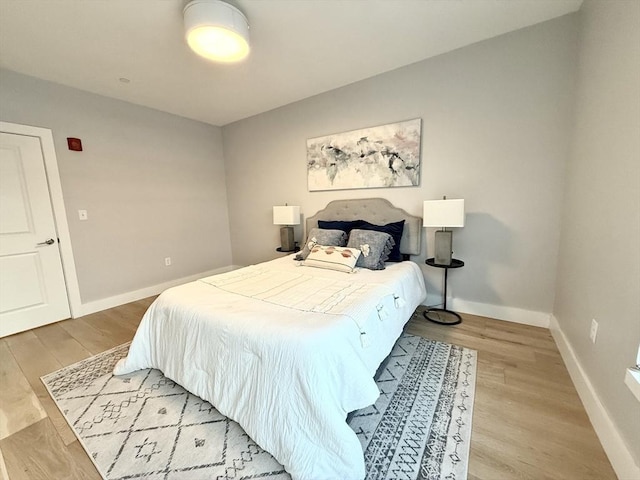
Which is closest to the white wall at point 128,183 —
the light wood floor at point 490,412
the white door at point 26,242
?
the white door at point 26,242

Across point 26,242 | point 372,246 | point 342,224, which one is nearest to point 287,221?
point 342,224

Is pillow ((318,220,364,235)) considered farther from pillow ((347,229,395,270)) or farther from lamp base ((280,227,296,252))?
lamp base ((280,227,296,252))

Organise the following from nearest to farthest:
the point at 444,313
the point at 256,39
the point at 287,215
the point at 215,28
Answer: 1. the point at 215,28
2. the point at 256,39
3. the point at 444,313
4. the point at 287,215

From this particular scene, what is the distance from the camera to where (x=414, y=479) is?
43.7 inches

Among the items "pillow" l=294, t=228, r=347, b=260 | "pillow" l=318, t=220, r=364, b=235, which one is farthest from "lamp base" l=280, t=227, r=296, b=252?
"pillow" l=294, t=228, r=347, b=260

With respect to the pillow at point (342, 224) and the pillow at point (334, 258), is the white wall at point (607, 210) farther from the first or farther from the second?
the pillow at point (342, 224)

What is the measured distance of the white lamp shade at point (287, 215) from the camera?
339 cm

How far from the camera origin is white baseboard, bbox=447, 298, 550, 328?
2352mm

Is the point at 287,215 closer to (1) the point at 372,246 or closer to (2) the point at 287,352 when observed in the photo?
(1) the point at 372,246

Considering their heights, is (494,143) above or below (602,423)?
above

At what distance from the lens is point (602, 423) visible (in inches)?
49.9

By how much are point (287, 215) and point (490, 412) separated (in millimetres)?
2730

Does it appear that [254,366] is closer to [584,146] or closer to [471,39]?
[584,146]

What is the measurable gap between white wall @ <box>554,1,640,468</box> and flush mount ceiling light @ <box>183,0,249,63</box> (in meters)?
2.13
